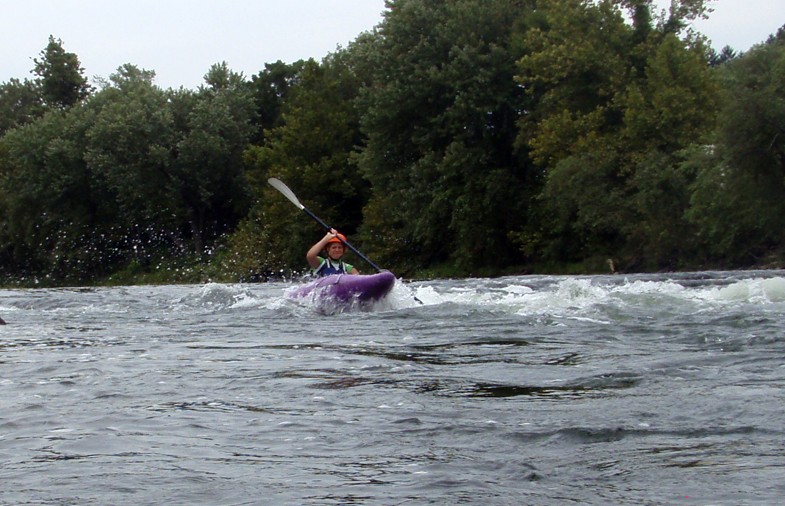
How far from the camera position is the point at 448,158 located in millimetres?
32500

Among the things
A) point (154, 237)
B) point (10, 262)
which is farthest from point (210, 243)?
point (10, 262)

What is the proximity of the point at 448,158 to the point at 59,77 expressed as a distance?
32.3m

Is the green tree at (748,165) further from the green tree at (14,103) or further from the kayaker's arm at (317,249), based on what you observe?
the green tree at (14,103)

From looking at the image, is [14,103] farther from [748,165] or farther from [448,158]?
[748,165]

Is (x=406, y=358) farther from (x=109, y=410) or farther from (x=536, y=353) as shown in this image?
(x=109, y=410)

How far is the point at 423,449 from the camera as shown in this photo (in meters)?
4.50

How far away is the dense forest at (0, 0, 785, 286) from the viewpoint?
27125 mm

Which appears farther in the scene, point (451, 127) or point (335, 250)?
point (451, 127)

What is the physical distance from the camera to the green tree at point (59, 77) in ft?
188

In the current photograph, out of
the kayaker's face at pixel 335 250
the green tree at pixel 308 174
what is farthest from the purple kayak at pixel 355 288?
the green tree at pixel 308 174

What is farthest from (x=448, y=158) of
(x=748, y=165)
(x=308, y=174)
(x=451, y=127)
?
(x=748, y=165)

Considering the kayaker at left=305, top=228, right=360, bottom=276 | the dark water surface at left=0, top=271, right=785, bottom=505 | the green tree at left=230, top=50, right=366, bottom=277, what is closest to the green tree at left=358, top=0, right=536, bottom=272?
the green tree at left=230, top=50, right=366, bottom=277

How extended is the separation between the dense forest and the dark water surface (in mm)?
16992

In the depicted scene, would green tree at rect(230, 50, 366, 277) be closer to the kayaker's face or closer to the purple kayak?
the kayaker's face
